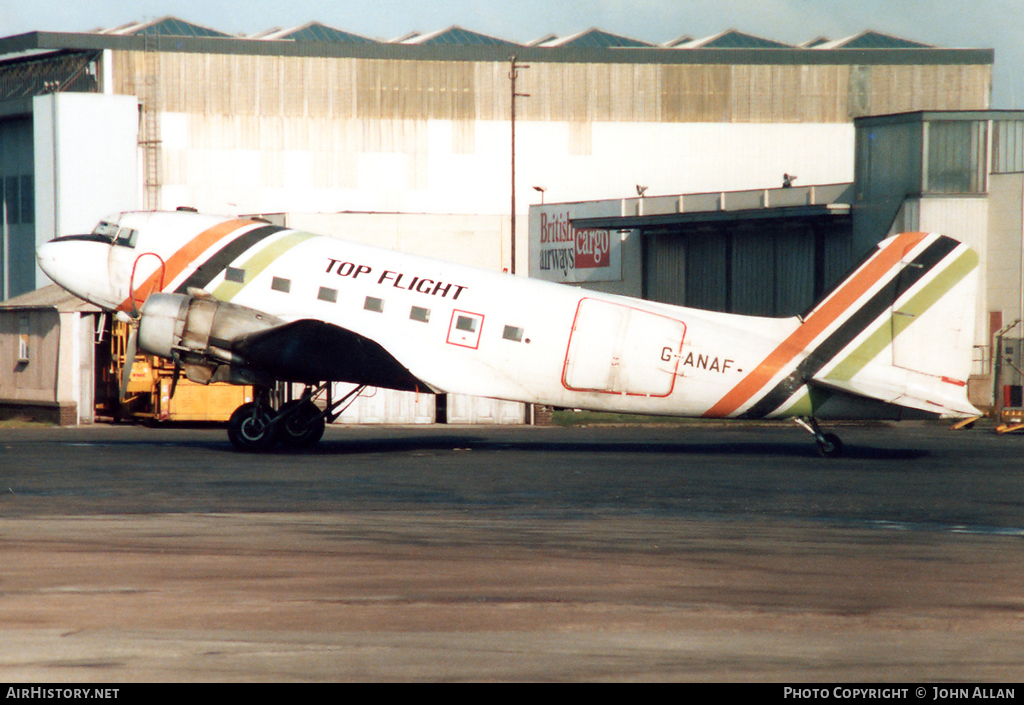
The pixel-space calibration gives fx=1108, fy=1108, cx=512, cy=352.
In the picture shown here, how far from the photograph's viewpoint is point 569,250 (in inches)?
2400

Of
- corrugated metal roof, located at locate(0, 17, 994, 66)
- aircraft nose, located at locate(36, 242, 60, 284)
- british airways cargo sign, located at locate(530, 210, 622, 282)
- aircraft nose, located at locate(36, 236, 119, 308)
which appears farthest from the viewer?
corrugated metal roof, located at locate(0, 17, 994, 66)

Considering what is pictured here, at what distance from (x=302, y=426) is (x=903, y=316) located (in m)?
12.7

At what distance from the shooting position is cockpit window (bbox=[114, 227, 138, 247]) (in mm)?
24141

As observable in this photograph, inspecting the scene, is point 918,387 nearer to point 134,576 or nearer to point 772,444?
point 772,444

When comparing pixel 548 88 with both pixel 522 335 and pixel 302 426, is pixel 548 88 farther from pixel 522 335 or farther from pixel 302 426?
pixel 302 426

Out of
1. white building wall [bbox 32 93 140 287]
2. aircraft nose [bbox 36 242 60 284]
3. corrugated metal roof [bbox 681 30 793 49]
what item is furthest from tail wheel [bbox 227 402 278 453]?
corrugated metal roof [bbox 681 30 793 49]

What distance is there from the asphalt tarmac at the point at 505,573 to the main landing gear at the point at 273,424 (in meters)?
2.62

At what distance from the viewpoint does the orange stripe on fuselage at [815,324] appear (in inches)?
890

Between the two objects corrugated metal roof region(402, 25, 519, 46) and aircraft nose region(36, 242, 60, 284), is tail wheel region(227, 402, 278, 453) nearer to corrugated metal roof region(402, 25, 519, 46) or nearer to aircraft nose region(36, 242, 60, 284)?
aircraft nose region(36, 242, 60, 284)

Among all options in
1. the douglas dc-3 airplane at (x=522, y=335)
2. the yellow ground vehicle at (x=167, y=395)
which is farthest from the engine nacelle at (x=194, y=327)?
the yellow ground vehicle at (x=167, y=395)

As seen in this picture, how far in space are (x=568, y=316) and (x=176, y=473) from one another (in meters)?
8.58

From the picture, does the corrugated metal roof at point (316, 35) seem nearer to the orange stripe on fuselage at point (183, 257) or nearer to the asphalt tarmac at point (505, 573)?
the orange stripe on fuselage at point (183, 257)

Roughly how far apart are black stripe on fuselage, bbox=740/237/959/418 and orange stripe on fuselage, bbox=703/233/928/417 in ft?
0.78

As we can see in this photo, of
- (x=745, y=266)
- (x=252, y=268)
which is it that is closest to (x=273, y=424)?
(x=252, y=268)
